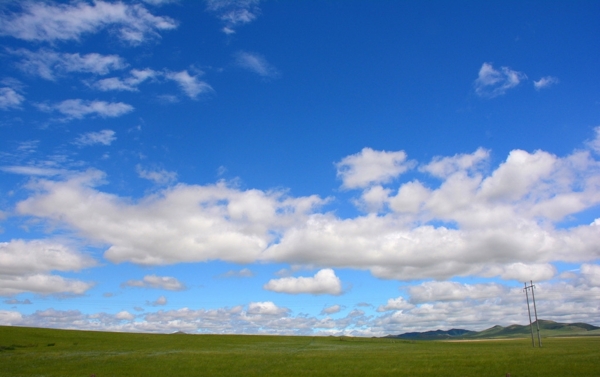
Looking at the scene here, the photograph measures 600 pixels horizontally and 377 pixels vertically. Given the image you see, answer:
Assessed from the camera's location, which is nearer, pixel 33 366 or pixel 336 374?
pixel 336 374

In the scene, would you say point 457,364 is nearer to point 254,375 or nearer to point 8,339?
point 254,375

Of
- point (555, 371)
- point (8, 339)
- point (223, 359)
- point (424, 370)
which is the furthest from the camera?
point (8, 339)

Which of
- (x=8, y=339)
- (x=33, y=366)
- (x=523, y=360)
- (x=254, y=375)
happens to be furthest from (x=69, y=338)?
(x=523, y=360)

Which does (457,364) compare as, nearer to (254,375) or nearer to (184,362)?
(254,375)

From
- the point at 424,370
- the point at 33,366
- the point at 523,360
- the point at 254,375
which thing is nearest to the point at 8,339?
the point at 33,366

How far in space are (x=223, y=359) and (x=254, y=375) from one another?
1745 cm

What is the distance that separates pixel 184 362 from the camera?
59.4 metres

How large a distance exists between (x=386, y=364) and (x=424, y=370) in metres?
7.77

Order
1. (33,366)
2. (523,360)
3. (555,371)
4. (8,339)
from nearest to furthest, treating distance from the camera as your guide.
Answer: (555,371)
(33,366)
(523,360)
(8,339)

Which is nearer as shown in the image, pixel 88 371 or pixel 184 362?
pixel 88 371

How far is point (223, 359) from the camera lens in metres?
63.1

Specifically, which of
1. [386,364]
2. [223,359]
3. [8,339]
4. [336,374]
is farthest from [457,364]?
[8,339]

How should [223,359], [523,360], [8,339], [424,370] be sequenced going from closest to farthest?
[424,370], [523,360], [223,359], [8,339]

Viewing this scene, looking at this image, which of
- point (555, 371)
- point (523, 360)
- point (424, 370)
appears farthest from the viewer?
point (523, 360)
